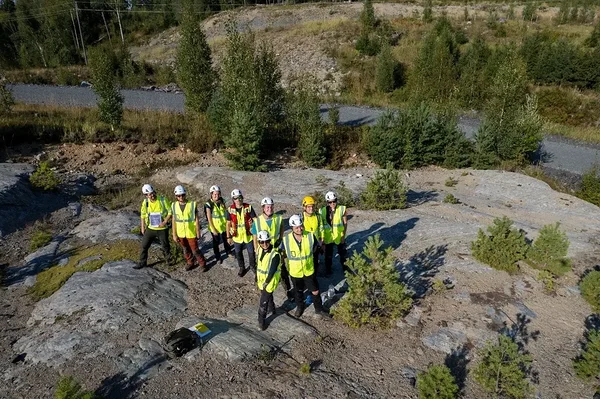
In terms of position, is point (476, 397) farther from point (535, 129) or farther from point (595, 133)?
point (595, 133)

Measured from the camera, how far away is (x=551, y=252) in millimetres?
8672

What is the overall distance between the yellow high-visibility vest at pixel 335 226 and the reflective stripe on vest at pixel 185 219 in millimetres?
2899

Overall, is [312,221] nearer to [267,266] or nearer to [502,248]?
[267,266]

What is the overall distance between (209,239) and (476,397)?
7.65 m

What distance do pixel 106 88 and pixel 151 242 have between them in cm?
1242

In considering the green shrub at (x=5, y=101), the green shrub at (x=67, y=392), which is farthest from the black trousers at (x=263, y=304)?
the green shrub at (x=5, y=101)

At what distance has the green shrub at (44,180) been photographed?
47.2 feet

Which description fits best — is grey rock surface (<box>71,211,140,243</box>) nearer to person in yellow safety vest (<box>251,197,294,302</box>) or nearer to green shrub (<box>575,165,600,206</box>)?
person in yellow safety vest (<box>251,197,294,302</box>)

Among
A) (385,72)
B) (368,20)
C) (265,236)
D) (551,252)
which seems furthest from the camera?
(368,20)

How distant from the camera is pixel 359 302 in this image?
23.8ft

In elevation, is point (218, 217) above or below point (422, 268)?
above

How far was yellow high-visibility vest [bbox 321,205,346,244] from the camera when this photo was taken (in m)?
8.37

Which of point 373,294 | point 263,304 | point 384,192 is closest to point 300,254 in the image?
point 263,304

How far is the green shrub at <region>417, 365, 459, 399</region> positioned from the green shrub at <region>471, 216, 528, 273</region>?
4217 millimetres
